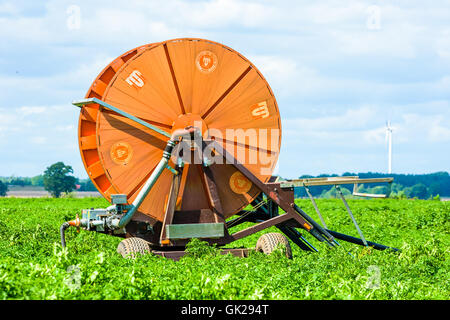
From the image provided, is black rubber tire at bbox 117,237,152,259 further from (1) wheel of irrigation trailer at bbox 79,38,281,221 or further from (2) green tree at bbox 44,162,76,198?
(2) green tree at bbox 44,162,76,198

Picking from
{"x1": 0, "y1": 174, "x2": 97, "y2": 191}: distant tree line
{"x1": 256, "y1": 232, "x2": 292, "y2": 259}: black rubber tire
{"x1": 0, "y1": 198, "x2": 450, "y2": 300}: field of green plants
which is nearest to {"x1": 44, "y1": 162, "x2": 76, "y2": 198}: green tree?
{"x1": 0, "y1": 174, "x2": 97, "y2": 191}: distant tree line

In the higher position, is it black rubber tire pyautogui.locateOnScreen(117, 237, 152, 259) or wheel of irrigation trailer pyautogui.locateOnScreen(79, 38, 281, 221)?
wheel of irrigation trailer pyautogui.locateOnScreen(79, 38, 281, 221)

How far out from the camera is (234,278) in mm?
8875

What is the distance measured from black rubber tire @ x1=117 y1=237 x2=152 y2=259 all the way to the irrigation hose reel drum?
2cm

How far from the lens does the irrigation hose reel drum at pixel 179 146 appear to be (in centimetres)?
1302

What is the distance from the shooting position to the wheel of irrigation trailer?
1315 cm

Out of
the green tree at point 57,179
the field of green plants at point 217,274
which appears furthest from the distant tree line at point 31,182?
the field of green plants at point 217,274

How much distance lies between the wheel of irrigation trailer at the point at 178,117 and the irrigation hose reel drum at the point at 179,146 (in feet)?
0.07

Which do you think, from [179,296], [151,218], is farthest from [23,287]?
[151,218]

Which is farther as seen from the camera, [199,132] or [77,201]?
[77,201]

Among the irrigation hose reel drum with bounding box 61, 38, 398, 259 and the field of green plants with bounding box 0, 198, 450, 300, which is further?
the irrigation hose reel drum with bounding box 61, 38, 398, 259

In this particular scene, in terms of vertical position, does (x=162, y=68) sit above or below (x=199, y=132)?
above

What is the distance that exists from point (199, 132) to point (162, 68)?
152 centimetres

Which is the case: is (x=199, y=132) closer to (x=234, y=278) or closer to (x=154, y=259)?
(x=154, y=259)
